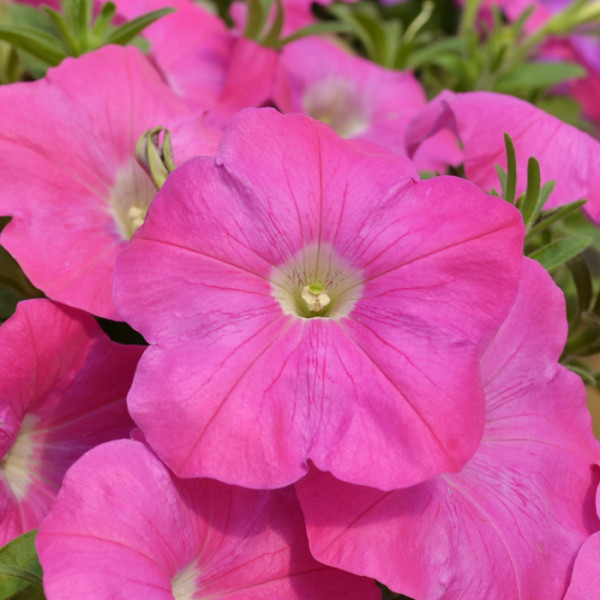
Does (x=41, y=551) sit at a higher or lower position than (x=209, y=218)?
lower

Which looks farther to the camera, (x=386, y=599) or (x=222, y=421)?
(x=386, y=599)

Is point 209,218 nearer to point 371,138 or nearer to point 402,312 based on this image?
point 402,312

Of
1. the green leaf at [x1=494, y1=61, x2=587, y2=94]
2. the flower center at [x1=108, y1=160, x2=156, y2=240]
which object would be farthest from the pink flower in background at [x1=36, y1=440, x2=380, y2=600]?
the green leaf at [x1=494, y1=61, x2=587, y2=94]

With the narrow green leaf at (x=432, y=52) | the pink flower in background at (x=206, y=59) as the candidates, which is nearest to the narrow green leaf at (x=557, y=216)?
the pink flower in background at (x=206, y=59)

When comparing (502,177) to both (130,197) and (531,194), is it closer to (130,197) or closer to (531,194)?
(531,194)

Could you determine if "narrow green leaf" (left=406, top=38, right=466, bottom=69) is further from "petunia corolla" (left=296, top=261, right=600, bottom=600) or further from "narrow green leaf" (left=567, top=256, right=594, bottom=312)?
"petunia corolla" (left=296, top=261, right=600, bottom=600)

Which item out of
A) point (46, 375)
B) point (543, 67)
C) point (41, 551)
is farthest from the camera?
point (543, 67)

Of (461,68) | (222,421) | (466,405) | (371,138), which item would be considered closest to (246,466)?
(222,421)

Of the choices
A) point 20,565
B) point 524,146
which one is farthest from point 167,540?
point 524,146
